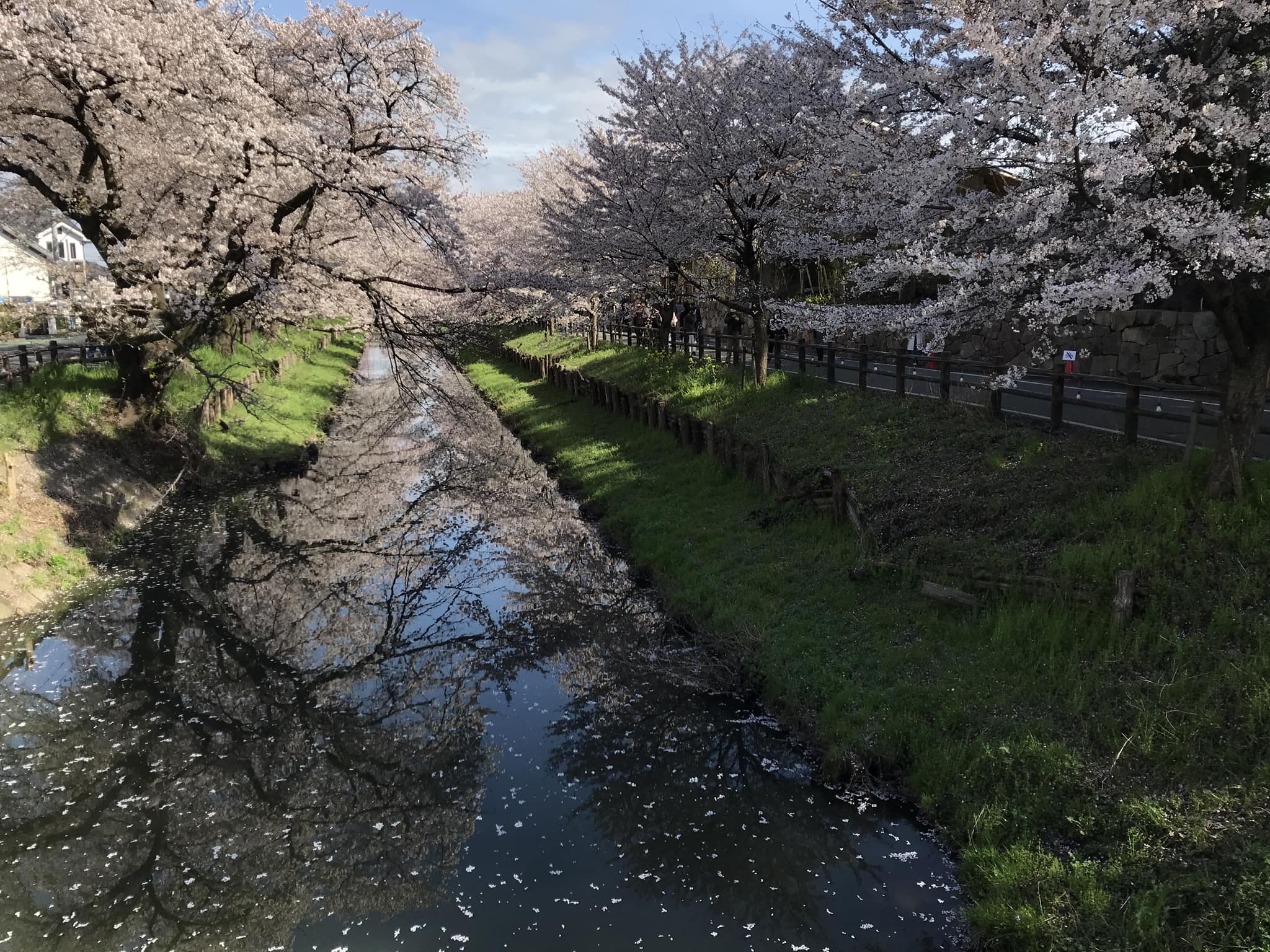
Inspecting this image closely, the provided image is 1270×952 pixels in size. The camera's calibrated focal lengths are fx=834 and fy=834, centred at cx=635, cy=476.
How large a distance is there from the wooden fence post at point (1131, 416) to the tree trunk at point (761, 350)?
9541 mm

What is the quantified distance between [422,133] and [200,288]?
5529 millimetres

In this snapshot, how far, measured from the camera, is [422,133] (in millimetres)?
17609

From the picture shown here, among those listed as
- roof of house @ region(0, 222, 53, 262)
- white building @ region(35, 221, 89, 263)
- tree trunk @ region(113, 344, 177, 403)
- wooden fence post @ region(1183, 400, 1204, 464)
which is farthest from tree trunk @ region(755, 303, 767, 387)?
white building @ region(35, 221, 89, 263)

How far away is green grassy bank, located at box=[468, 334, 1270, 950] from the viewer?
5.82m

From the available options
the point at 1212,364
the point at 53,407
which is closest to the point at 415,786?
the point at 53,407

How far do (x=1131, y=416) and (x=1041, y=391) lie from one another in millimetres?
8431

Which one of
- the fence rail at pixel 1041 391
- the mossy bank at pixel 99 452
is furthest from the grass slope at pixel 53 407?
the fence rail at pixel 1041 391

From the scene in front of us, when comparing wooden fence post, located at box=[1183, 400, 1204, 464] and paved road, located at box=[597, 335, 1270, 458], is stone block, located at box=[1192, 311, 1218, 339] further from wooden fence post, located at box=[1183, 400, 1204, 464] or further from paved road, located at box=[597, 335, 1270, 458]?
wooden fence post, located at box=[1183, 400, 1204, 464]

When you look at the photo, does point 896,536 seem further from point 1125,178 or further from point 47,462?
point 47,462

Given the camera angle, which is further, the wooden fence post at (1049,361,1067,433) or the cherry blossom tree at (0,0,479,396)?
the cherry blossom tree at (0,0,479,396)

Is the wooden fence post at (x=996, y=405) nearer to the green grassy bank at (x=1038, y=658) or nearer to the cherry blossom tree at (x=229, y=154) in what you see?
the green grassy bank at (x=1038, y=658)

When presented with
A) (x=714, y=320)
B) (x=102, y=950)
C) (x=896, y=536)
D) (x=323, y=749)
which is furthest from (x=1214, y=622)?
(x=714, y=320)

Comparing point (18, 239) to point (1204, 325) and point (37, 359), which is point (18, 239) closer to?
point (37, 359)

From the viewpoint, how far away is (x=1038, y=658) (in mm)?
8102
